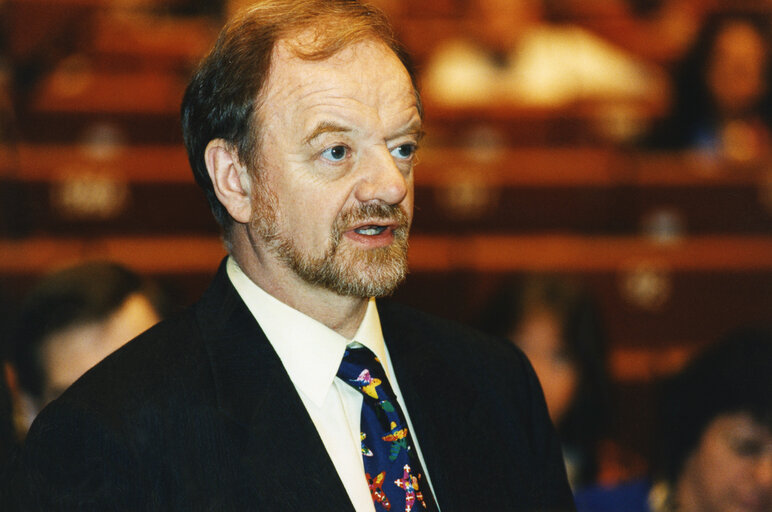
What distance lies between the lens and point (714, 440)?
6.09 feet

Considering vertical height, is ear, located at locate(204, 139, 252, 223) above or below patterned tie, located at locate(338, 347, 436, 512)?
above

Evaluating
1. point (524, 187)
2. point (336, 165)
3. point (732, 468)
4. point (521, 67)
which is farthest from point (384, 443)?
point (521, 67)

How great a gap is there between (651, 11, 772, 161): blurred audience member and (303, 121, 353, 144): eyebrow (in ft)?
10.4

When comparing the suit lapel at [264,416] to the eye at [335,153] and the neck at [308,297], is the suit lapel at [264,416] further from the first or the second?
the eye at [335,153]

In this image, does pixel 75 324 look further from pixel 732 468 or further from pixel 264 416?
pixel 732 468

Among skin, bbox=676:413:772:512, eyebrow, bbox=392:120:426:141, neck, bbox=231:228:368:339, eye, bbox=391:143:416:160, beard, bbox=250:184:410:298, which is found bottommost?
skin, bbox=676:413:772:512

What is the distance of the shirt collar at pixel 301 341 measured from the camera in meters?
1.10

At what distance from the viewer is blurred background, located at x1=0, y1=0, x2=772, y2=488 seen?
3.30 metres

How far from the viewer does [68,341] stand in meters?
1.70

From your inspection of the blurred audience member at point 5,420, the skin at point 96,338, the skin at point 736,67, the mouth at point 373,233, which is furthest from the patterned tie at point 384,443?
the skin at point 736,67

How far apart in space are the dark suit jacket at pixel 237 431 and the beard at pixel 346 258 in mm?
83

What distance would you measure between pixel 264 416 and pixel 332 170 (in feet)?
0.88

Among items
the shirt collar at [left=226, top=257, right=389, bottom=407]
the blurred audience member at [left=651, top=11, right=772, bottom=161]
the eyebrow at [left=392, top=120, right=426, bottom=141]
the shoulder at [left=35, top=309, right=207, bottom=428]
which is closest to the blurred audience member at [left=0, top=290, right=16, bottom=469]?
the shoulder at [left=35, top=309, right=207, bottom=428]

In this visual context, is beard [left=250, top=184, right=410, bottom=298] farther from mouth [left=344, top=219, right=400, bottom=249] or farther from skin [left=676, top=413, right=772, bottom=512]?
skin [left=676, top=413, right=772, bottom=512]
